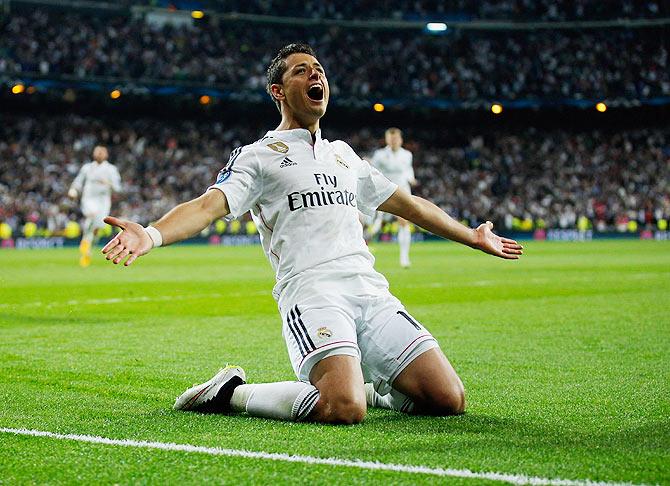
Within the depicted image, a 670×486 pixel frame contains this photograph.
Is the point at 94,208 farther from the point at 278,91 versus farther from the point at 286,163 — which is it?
the point at 286,163

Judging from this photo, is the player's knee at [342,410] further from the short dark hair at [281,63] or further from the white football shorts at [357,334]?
the short dark hair at [281,63]

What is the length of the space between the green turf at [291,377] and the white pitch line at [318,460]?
0.09 meters

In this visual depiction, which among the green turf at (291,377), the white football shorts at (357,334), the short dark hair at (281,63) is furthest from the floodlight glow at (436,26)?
the white football shorts at (357,334)

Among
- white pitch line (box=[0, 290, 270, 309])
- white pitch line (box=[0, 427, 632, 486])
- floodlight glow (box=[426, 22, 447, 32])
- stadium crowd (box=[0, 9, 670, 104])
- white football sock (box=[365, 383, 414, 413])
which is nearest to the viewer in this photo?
white pitch line (box=[0, 427, 632, 486])

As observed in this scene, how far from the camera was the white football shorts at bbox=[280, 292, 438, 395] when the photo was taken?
5227 mm

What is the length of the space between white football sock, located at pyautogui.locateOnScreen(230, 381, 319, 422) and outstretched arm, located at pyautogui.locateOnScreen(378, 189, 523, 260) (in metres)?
1.34

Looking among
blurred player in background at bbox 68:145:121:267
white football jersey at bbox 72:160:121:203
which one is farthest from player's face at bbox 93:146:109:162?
white football jersey at bbox 72:160:121:203

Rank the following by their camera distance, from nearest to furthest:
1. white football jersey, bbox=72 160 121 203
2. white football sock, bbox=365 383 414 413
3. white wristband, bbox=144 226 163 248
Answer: white wristband, bbox=144 226 163 248 < white football sock, bbox=365 383 414 413 < white football jersey, bbox=72 160 121 203

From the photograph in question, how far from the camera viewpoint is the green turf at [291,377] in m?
4.00

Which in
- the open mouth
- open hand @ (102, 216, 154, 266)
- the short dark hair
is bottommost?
open hand @ (102, 216, 154, 266)

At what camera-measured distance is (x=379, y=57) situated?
50.6 metres

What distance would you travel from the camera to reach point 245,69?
1847 inches

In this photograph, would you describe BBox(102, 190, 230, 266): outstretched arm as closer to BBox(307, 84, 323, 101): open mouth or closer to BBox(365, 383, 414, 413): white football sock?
BBox(307, 84, 323, 101): open mouth

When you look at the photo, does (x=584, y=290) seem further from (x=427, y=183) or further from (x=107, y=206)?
(x=427, y=183)
